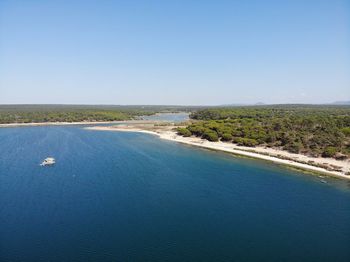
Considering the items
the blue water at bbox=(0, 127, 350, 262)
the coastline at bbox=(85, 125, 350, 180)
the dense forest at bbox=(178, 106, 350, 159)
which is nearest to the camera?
the blue water at bbox=(0, 127, 350, 262)

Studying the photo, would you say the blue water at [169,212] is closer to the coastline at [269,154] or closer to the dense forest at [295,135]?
the coastline at [269,154]

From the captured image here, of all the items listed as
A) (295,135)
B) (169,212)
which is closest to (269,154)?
(295,135)

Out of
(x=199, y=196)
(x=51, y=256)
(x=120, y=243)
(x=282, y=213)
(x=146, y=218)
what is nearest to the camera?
(x=51, y=256)

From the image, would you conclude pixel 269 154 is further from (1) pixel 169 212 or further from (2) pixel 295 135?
(1) pixel 169 212

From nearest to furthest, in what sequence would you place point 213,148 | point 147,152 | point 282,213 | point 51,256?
point 51,256, point 282,213, point 147,152, point 213,148

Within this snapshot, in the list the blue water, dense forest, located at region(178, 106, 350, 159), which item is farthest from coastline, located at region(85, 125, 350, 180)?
the blue water

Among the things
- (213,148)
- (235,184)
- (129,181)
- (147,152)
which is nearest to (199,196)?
(235,184)

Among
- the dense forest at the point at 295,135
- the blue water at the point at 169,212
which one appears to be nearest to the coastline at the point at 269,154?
the dense forest at the point at 295,135

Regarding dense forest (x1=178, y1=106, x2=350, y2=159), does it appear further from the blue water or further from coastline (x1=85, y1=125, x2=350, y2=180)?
the blue water

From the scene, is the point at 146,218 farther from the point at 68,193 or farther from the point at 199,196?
the point at 68,193
